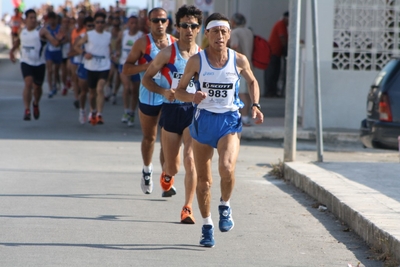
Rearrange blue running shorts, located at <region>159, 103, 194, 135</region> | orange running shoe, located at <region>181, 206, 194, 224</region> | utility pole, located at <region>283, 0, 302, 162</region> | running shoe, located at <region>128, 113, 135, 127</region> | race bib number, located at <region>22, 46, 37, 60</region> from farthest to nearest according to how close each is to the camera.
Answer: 1. running shoe, located at <region>128, 113, 135, 127</region>
2. race bib number, located at <region>22, 46, 37, 60</region>
3. utility pole, located at <region>283, 0, 302, 162</region>
4. blue running shorts, located at <region>159, 103, 194, 135</region>
5. orange running shoe, located at <region>181, 206, 194, 224</region>

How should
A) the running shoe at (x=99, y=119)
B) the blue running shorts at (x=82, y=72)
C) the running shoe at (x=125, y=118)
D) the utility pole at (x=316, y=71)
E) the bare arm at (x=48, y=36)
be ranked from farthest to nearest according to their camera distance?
the bare arm at (x=48, y=36)
the running shoe at (x=125, y=118)
the blue running shorts at (x=82, y=72)
the running shoe at (x=99, y=119)
the utility pole at (x=316, y=71)

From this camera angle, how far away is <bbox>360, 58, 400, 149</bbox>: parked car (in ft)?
39.1

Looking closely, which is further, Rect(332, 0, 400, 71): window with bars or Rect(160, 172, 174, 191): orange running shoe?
Rect(332, 0, 400, 71): window with bars

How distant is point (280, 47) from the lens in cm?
2264

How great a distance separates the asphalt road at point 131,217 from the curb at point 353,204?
116mm

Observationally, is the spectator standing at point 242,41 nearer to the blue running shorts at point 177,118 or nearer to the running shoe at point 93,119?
the running shoe at point 93,119

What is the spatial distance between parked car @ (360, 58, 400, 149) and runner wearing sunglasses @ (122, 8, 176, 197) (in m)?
3.59

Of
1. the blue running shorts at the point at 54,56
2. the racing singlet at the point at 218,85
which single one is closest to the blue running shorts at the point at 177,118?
the racing singlet at the point at 218,85

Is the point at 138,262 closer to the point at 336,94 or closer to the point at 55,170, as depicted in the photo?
the point at 55,170

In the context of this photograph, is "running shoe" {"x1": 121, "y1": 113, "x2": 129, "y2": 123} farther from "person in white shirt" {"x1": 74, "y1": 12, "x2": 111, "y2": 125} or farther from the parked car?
the parked car

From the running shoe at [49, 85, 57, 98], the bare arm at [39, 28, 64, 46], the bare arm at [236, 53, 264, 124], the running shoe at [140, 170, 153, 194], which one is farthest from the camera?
the running shoe at [49, 85, 57, 98]

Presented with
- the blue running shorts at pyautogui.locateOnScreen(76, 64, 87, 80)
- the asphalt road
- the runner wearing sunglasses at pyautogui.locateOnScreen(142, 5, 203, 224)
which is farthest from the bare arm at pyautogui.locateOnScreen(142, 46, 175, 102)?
the blue running shorts at pyautogui.locateOnScreen(76, 64, 87, 80)

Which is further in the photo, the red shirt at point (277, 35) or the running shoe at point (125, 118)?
the red shirt at point (277, 35)

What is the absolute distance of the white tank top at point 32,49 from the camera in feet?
56.5
